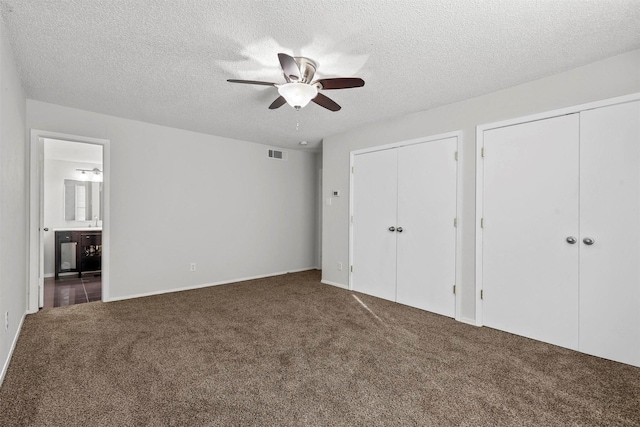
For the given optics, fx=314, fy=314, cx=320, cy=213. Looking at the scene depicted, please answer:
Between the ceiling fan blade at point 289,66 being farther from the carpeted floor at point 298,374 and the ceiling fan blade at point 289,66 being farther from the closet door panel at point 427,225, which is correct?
the carpeted floor at point 298,374

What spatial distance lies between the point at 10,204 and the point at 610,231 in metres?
4.58

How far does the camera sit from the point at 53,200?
5.81 metres

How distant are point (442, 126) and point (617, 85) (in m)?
1.41

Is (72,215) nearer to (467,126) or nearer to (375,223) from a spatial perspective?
(375,223)

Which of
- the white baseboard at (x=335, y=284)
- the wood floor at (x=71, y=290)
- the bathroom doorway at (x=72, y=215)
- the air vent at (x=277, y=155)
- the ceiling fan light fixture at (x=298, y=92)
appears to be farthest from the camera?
the air vent at (x=277, y=155)

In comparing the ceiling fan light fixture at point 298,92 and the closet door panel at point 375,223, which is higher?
the ceiling fan light fixture at point 298,92

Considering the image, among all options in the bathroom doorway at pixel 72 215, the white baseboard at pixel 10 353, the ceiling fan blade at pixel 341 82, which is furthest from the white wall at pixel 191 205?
the ceiling fan blade at pixel 341 82

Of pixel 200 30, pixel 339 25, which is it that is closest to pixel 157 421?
pixel 200 30

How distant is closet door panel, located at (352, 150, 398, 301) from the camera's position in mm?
4008

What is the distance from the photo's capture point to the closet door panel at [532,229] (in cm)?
264

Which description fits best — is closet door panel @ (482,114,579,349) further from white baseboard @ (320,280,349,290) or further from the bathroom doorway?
the bathroom doorway

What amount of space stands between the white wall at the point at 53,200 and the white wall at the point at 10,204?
9.75ft

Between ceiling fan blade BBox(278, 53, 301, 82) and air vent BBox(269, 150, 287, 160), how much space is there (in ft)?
10.5

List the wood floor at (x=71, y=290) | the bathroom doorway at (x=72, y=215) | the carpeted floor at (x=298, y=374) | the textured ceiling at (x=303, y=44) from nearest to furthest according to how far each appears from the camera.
A: the carpeted floor at (x=298, y=374)
the textured ceiling at (x=303, y=44)
the wood floor at (x=71, y=290)
the bathroom doorway at (x=72, y=215)
